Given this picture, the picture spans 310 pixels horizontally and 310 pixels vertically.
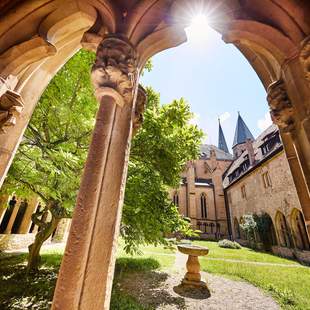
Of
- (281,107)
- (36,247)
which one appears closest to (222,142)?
(36,247)

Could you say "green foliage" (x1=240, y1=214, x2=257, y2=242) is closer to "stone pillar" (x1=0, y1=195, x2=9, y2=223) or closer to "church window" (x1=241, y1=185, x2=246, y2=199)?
"church window" (x1=241, y1=185, x2=246, y2=199)

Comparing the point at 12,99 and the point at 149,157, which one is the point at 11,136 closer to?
the point at 12,99

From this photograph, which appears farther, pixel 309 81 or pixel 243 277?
pixel 243 277

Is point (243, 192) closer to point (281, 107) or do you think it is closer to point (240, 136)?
point (240, 136)

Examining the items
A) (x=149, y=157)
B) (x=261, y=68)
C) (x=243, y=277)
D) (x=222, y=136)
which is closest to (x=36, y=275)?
(x=149, y=157)

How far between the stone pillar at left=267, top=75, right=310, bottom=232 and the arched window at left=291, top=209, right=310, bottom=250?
14.0 meters

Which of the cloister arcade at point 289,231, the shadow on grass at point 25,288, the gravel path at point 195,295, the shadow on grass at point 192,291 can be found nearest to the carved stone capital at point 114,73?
the shadow on grass at point 25,288

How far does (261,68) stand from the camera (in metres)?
1.97

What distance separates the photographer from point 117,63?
1362 mm

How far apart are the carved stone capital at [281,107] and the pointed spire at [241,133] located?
105 ft

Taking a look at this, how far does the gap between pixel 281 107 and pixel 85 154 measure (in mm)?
3461

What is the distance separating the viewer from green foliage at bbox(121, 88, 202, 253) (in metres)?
4.74

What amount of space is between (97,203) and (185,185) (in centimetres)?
2715

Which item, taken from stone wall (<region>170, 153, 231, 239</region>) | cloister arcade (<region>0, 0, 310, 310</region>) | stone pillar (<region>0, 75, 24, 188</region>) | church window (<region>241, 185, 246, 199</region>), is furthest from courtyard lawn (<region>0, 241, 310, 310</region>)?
stone wall (<region>170, 153, 231, 239</region>)
